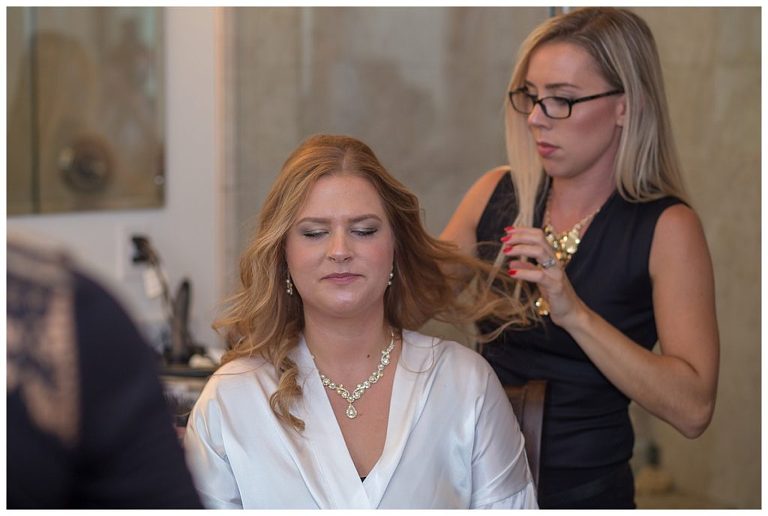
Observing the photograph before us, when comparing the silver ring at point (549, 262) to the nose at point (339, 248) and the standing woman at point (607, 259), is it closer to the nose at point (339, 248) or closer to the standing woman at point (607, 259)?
the standing woman at point (607, 259)

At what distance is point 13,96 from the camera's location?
9.46 feet

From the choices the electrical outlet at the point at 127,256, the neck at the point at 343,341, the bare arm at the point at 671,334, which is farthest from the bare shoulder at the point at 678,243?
the electrical outlet at the point at 127,256

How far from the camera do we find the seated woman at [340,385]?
172cm

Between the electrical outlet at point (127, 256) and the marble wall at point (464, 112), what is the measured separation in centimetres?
26

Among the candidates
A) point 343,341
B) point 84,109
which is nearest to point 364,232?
point 343,341

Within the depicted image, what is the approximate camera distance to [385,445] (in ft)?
5.74

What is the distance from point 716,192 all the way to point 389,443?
5.89ft

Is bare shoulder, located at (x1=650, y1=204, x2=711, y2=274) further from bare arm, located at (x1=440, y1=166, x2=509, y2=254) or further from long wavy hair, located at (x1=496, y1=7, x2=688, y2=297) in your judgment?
bare arm, located at (x1=440, y1=166, x2=509, y2=254)

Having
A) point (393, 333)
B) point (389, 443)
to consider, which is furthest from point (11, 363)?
point (393, 333)

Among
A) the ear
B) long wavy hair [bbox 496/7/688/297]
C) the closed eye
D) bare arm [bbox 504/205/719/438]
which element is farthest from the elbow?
the closed eye

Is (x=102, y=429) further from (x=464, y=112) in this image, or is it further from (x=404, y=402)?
(x=464, y=112)

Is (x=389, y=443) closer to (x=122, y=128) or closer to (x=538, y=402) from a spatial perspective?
(x=538, y=402)

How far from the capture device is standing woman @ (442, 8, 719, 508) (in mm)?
1935

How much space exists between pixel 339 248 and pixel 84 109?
1.51 m
